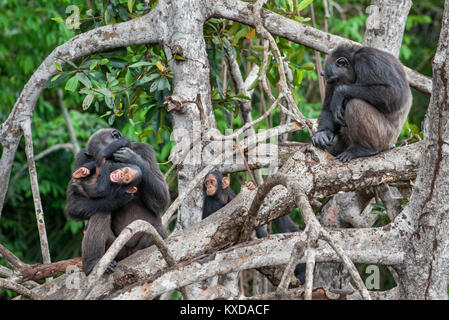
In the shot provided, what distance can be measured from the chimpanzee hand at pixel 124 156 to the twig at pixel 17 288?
3.80ft

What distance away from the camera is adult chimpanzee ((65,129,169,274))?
4.38m

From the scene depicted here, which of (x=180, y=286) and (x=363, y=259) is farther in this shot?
(x=363, y=259)

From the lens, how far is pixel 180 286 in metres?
3.50

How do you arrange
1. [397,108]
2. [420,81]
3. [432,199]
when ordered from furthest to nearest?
[420,81] → [397,108] → [432,199]

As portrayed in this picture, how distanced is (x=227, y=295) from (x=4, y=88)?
725 centimetres

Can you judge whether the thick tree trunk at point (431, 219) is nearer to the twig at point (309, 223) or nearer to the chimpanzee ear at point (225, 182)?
the twig at point (309, 223)

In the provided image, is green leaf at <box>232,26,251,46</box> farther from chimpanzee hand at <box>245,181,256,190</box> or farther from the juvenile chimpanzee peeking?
the juvenile chimpanzee peeking

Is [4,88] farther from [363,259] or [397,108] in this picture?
[363,259]

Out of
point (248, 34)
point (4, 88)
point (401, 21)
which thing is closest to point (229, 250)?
point (248, 34)

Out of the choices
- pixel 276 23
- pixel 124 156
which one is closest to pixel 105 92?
pixel 124 156

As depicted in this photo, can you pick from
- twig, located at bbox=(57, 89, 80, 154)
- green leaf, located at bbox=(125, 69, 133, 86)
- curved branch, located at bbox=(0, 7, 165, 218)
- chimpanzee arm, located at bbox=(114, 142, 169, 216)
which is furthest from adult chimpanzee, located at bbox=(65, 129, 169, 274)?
twig, located at bbox=(57, 89, 80, 154)

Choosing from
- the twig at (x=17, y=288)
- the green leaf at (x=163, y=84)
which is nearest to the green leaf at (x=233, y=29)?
the green leaf at (x=163, y=84)

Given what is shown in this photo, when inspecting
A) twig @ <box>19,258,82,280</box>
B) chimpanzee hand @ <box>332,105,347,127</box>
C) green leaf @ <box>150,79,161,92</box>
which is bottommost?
twig @ <box>19,258,82,280</box>
